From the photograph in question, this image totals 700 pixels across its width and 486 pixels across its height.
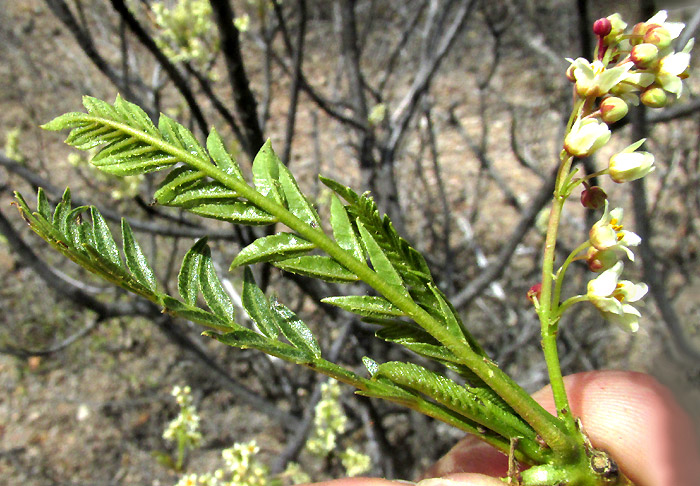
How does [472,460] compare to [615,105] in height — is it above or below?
below

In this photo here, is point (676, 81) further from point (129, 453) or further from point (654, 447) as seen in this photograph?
point (129, 453)

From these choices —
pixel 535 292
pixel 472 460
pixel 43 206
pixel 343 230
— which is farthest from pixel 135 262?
pixel 472 460

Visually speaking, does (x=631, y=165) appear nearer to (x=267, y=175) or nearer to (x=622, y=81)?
(x=622, y=81)

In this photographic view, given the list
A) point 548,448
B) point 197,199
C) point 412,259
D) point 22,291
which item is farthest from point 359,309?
point 22,291

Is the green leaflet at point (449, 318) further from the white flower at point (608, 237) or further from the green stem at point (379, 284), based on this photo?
the white flower at point (608, 237)

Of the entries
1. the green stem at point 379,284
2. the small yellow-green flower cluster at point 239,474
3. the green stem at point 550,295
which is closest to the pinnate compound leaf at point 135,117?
the green stem at point 379,284

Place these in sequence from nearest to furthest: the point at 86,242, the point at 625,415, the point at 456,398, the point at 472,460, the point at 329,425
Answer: the point at 86,242, the point at 456,398, the point at 625,415, the point at 472,460, the point at 329,425
